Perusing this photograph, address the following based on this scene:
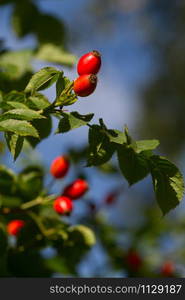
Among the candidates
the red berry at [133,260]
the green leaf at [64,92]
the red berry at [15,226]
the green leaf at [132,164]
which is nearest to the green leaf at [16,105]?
the green leaf at [64,92]

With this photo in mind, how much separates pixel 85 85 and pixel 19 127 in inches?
8.8

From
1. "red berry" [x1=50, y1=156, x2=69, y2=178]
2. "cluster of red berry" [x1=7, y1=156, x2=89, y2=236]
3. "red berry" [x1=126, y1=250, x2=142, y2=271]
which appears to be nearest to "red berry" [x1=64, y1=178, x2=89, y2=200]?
"cluster of red berry" [x1=7, y1=156, x2=89, y2=236]

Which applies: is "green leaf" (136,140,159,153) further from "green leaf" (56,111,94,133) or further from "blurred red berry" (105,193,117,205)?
"blurred red berry" (105,193,117,205)

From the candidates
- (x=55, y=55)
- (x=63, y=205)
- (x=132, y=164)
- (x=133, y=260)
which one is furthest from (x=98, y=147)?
(x=133, y=260)

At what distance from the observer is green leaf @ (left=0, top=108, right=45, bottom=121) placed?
1.49 meters

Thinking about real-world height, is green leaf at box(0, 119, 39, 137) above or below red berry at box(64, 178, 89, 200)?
above

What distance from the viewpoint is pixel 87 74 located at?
150cm

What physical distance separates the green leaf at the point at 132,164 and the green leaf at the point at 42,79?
0.31 meters

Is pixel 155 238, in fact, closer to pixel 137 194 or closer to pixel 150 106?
pixel 137 194

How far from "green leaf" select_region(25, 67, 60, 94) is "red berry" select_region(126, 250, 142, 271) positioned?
1714 mm

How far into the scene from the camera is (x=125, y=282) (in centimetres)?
241

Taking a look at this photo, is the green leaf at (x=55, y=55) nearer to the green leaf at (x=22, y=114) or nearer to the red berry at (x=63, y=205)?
the red berry at (x=63, y=205)

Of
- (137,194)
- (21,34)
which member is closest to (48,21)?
(21,34)

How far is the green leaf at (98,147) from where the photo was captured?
5.30 ft
